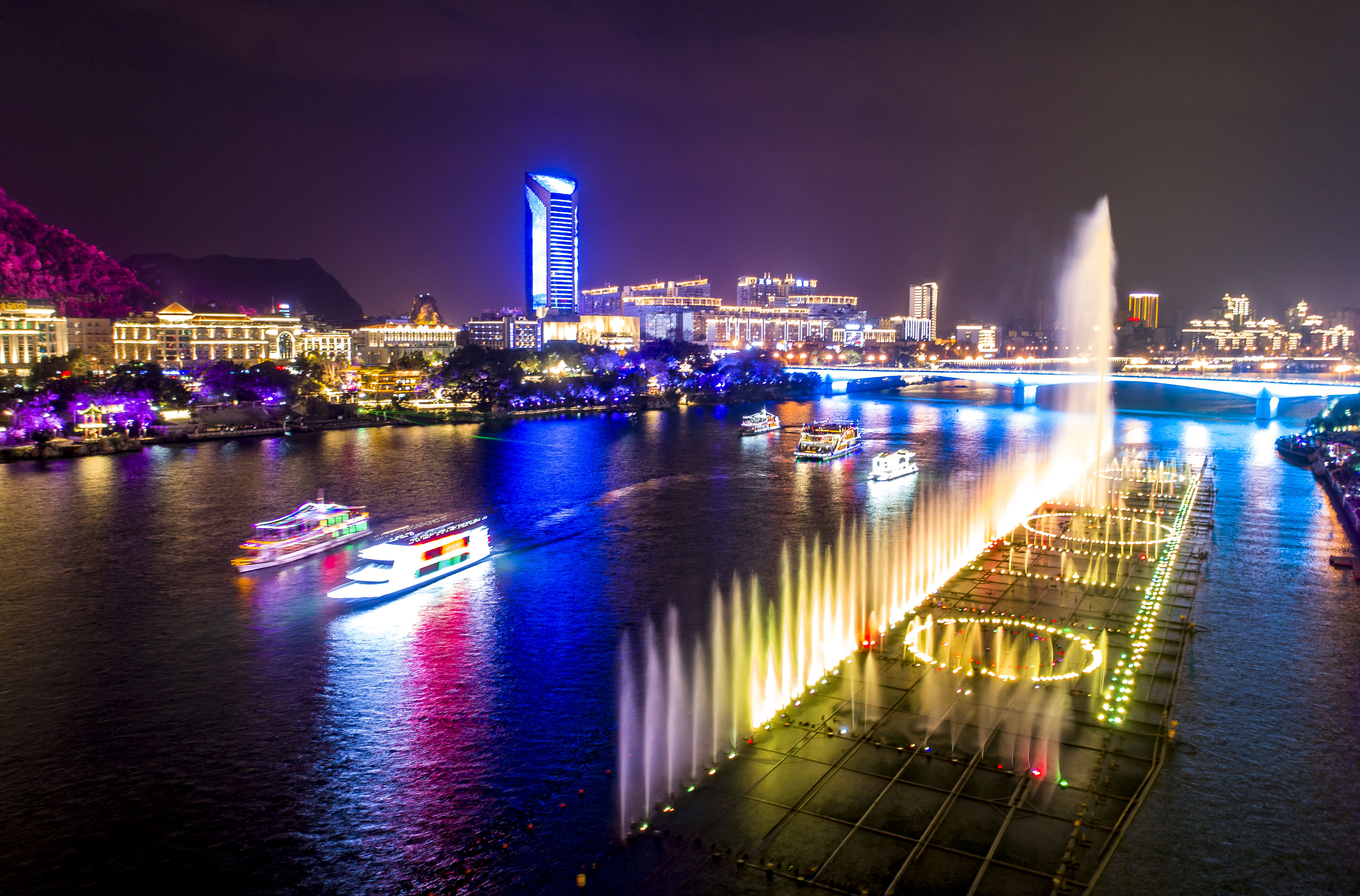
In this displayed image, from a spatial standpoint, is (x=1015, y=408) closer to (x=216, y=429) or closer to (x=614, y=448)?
(x=614, y=448)

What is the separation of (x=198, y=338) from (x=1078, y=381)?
202 ft

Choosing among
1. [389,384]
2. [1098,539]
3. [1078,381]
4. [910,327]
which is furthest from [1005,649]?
[910,327]

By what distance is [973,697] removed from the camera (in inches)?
402

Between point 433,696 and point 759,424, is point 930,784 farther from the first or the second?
point 759,424

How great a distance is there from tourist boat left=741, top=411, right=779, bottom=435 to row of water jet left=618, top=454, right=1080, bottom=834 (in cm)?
2015

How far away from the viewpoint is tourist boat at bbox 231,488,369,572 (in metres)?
16.9

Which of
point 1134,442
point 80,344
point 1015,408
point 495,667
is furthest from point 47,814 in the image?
point 80,344

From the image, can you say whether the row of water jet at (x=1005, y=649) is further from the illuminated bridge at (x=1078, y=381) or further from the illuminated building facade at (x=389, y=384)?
the illuminated building facade at (x=389, y=384)

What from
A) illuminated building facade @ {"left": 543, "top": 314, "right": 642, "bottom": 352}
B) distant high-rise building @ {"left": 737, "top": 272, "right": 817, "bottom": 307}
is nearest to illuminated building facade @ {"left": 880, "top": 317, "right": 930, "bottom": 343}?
distant high-rise building @ {"left": 737, "top": 272, "right": 817, "bottom": 307}

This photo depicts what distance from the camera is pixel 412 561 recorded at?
15492mm

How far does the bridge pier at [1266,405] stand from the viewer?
47.5m

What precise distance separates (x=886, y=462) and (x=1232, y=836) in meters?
20.8

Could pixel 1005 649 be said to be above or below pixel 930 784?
above

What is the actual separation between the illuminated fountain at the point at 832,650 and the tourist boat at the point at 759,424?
19.7m
